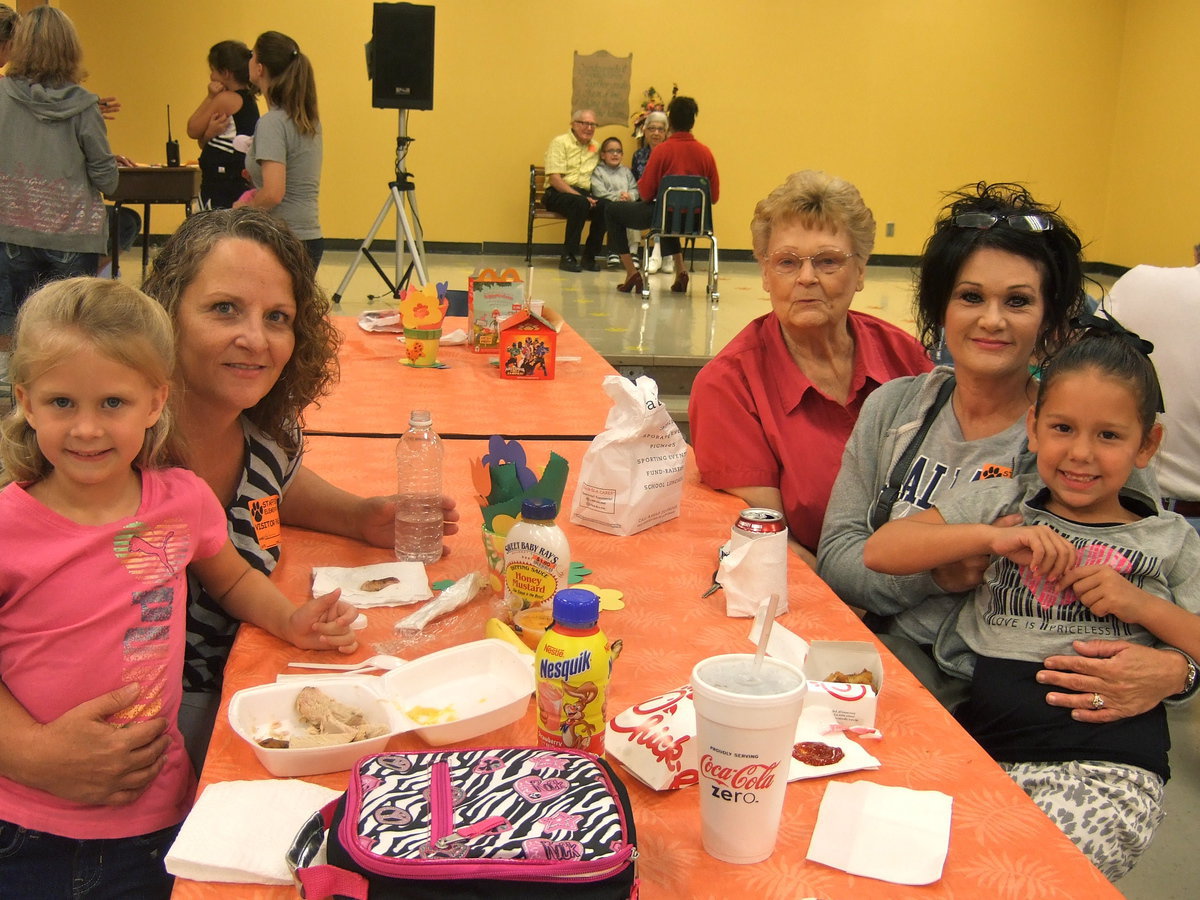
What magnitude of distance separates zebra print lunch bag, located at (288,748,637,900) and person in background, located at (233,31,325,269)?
5053mm

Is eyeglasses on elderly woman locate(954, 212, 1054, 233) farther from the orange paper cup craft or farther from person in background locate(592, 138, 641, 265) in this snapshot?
person in background locate(592, 138, 641, 265)

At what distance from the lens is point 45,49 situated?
4402 mm

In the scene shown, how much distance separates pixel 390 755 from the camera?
104 centimetres

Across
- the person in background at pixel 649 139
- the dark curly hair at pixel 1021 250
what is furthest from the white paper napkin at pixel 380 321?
the person in background at pixel 649 139

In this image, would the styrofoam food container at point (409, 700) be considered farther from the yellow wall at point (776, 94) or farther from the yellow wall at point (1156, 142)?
the yellow wall at point (1156, 142)

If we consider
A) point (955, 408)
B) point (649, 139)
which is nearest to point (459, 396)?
point (955, 408)

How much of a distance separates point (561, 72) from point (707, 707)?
419 inches

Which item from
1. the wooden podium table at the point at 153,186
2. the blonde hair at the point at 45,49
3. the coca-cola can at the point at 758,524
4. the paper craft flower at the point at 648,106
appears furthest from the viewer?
the paper craft flower at the point at 648,106

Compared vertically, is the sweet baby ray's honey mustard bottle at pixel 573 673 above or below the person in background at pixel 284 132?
below

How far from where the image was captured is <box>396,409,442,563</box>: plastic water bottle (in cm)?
186

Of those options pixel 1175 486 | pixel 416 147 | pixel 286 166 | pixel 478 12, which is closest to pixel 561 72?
pixel 478 12

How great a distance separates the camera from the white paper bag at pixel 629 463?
6.40 feet

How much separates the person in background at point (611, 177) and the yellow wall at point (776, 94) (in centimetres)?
82

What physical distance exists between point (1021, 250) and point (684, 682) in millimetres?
1092
